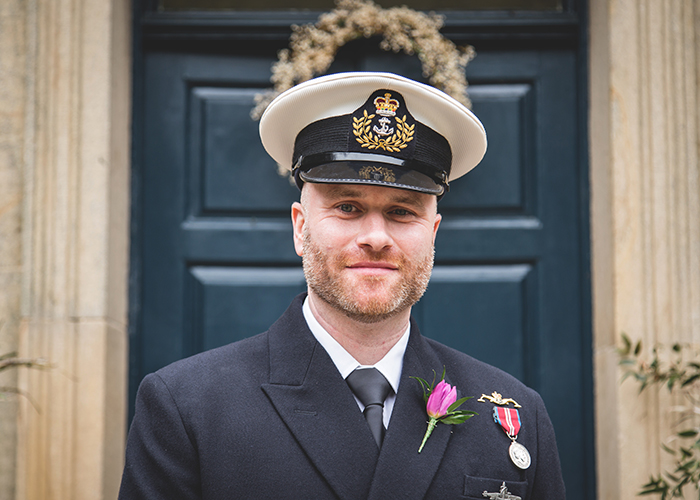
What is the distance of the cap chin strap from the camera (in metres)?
1.86

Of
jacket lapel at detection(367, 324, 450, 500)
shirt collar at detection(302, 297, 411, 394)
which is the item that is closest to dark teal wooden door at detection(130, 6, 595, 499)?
shirt collar at detection(302, 297, 411, 394)

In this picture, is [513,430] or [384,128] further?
[513,430]

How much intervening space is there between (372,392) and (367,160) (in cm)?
61

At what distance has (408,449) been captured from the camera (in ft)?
5.91

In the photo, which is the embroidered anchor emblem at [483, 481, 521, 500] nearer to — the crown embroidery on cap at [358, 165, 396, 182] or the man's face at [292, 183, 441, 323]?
the man's face at [292, 183, 441, 323]

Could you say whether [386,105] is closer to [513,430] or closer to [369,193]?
[369,193]

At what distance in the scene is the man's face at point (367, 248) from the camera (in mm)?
1792


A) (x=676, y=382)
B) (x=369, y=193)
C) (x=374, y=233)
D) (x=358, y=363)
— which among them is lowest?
(x=676, y=382)

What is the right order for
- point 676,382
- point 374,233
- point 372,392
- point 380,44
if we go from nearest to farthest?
1. point 374,233
2. point 372,392
3. point 676,382
4. point 380,44

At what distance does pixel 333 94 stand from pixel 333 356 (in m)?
0.71

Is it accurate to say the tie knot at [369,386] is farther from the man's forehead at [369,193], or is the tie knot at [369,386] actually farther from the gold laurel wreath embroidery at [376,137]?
the gold laurel wreath embroidery at [376,137]

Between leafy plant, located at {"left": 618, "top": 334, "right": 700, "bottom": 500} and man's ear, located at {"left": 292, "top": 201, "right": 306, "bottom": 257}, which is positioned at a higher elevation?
man's ear, located at {"left": 292, "top": 201, "right": 306, "bottom": 257}

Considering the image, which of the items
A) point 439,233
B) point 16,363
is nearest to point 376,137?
point 439,233

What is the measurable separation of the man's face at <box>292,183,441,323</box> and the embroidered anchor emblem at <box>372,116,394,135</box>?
167 millimetres
